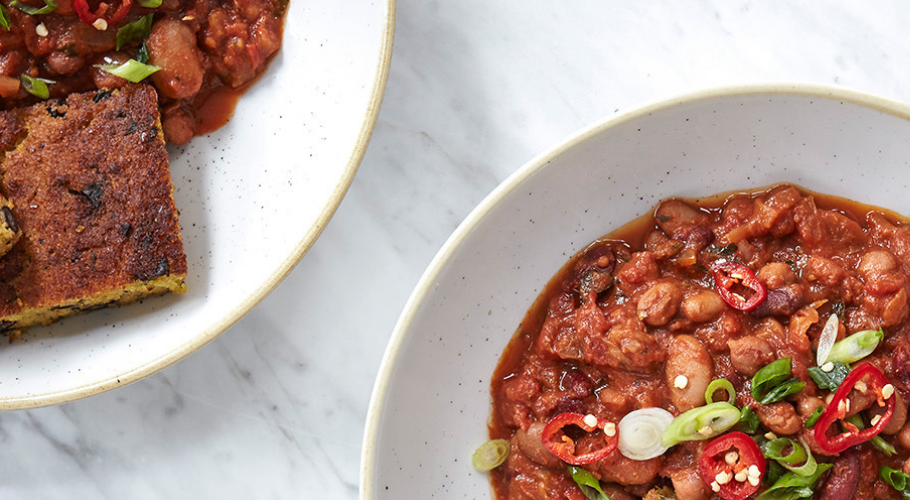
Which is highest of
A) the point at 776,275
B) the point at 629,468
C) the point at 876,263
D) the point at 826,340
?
the point at 876,263

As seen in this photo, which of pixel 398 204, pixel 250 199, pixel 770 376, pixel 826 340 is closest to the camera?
pixel 770 376

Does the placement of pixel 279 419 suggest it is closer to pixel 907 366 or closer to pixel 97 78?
pixel 97 78

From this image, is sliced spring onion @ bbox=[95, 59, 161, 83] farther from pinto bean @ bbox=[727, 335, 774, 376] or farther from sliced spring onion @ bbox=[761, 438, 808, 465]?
sliced spring onion @ bbox=[761, 438, 808, 465]

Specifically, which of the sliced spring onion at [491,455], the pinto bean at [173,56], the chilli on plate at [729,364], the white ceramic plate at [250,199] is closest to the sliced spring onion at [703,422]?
the chilli on plate at [729,364]

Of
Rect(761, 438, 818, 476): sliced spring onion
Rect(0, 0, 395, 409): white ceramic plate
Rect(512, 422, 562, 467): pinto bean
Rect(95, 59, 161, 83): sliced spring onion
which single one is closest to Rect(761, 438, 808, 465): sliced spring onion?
Rect(761, 438, 818, 476): sliced spring onion

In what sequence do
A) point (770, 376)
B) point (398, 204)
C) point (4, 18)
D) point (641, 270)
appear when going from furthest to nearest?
point (398, 204) < point (4, 18) < point (641, 270) < point (770, 376)

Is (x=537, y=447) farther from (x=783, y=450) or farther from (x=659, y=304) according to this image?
(x=783, y=450)

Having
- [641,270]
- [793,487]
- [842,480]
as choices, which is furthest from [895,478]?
[641,270]
